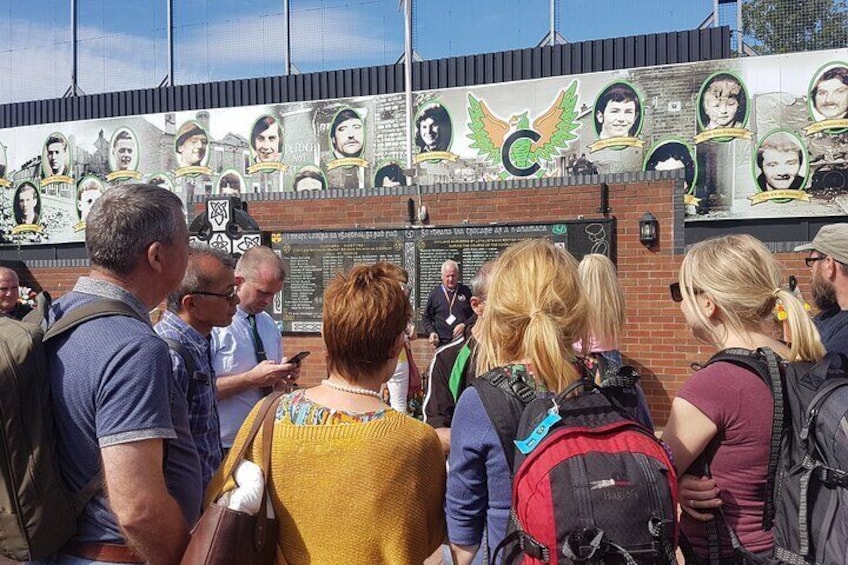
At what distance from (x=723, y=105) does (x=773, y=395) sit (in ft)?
41.9

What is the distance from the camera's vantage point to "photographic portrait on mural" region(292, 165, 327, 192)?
17422 mm

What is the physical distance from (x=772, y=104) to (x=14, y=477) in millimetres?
13991

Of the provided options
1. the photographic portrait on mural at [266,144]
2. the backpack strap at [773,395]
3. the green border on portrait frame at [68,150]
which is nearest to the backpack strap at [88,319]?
the backpack strap at [773,395]

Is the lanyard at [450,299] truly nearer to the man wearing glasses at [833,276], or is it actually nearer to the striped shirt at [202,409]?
the man wearing glasses at [833,276]

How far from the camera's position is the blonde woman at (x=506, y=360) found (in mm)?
2133

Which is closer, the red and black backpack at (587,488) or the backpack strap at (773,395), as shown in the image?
the red and black backpack at (587,488)

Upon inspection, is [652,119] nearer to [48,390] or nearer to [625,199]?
[625,199]

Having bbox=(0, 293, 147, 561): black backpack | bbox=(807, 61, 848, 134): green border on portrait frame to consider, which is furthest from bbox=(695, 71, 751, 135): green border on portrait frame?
bbox=(0, 293, 147, 561): black backpack

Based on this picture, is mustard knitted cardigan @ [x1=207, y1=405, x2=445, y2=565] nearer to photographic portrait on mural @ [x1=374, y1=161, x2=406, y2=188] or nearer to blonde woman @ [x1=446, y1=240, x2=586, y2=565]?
blonde woman @ [x1=446, y1=240, x2=586, y2=565]

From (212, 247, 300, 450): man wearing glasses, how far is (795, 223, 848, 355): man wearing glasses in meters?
2.63

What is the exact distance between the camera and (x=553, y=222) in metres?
9.76

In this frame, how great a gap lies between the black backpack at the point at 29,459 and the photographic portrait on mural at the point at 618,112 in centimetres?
1367

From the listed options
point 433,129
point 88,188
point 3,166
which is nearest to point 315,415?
point 433,129

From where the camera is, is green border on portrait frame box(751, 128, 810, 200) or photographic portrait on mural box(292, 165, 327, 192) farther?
photographic portrait on mural box(292, 165, 327, 192)
